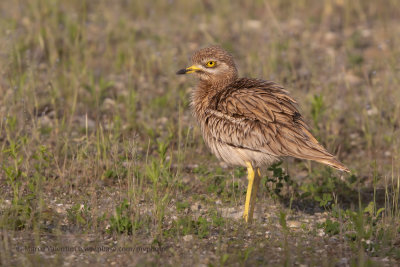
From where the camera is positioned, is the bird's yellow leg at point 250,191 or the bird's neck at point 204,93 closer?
the bird's yellow leg at point 250,191

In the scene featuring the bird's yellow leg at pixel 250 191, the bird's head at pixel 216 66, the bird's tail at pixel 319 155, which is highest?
the bird's head at pixel 216 66

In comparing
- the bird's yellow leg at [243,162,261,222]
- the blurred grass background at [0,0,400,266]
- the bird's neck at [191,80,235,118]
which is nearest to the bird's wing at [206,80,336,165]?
the bird's neck at [191,80,235,118]

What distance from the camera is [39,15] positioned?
9.33m

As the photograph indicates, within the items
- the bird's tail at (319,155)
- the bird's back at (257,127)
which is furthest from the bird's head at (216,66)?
the bird's tail at (319,155)

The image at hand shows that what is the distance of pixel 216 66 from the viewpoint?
598cm

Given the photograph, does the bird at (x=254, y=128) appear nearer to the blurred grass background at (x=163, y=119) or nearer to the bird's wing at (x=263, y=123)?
the bird's wing at (x=263, y=123)

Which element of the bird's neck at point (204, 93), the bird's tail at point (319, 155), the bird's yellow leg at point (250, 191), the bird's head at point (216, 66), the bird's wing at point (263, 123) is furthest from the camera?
the bird's head at point (216, 66)

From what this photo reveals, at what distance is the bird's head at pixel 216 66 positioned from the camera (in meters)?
5.96

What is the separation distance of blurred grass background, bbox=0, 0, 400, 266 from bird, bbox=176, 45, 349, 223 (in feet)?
1.45

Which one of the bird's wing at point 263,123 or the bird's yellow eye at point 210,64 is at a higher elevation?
the bird's yellow eye at point 210,64

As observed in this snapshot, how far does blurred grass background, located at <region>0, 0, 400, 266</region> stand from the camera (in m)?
4.93

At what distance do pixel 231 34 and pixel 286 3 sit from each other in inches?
67.0

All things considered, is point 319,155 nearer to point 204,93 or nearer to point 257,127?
point 257,127

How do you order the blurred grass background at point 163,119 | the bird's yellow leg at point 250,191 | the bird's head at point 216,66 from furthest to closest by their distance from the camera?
the bird's head at point 216,66 < the bird's yellow leg at point 250,191 < the blurred grass background at point 163,119
